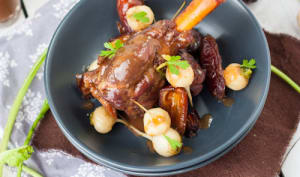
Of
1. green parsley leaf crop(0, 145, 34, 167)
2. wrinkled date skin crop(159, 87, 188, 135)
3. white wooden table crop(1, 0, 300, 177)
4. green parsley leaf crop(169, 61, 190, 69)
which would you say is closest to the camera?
green parsley leaf crop(169, 61, 190, 69)

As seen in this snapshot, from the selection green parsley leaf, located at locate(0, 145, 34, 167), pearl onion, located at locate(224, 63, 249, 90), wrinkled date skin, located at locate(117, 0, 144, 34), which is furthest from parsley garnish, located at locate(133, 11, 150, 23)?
green parsley leaf, located at locate(0, 145, 34, 167)

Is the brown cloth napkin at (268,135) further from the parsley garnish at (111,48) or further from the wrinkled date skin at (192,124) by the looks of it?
the parsley garnish at (111,48)

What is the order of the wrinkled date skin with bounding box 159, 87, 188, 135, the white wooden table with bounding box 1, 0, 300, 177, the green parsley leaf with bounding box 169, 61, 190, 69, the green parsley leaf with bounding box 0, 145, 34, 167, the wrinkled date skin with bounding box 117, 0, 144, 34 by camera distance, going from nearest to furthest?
the green parsley leaf with bounding box 169, 61, 190, 69
the wrinkled date skin with bounding box 159, 87, 188, 135
the green parsley leaf with bounding box 0, 145, 34, 167
the wrinkled date skin with bounding box 117, 0, 144, 34
the white wooden table with bounding box 1, 0, 300, 177

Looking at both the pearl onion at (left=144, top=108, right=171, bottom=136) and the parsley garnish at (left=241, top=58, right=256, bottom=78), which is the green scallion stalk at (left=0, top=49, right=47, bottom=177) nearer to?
the pearl onion at (left=144, top=108, right=171, bottom=136)

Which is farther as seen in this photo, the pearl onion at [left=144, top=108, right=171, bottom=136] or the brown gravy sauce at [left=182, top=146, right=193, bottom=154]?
the brown gravy sauce at [left=182, top=146, right=193, bottom=154]

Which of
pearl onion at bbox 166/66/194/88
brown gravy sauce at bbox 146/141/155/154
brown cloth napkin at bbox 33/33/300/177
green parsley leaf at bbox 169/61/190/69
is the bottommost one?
brown cloth napkin at bbox 33/33/300/177

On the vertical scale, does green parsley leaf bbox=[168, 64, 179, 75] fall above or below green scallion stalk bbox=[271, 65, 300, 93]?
above
